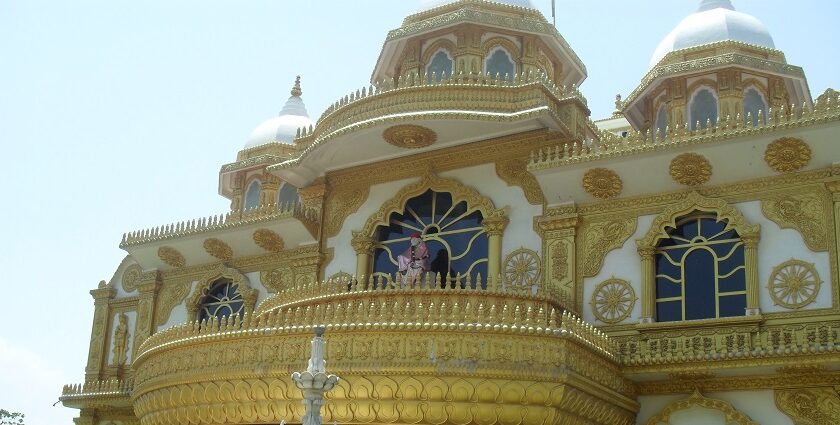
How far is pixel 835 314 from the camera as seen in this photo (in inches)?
563

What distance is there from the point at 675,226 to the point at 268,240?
8.62 metres

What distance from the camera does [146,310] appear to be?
2247 cm

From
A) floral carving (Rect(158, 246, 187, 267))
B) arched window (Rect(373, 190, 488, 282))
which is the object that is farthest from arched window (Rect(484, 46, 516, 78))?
floral carving (Rect(158, 246, 187, 267))

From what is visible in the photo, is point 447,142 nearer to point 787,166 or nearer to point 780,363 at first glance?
point 787,166

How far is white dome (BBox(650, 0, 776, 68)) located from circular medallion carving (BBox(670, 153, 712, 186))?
407cm

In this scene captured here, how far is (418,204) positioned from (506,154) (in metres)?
2.00

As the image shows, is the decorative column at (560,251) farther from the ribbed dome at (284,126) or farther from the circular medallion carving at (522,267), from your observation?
the ribbed dome at (284,126)

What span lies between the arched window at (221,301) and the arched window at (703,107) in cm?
1000

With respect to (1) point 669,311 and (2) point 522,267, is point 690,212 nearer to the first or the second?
(1) point 669,311

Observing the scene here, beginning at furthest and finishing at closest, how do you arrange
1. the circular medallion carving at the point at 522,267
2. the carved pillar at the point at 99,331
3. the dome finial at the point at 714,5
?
the carved pillar at the point at 99,331 < the dome finial at the point at 714,5 < the circular medallion carving at the point at 522,267

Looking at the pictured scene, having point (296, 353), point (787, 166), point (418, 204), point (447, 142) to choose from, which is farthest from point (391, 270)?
point (787, 166)

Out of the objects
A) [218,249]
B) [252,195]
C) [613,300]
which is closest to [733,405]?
[613,300]

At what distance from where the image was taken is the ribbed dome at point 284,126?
2559 cm

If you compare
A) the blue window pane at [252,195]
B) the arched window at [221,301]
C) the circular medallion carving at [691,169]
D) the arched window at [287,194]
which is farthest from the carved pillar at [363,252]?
the blue window pane at [252,195]
